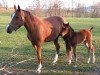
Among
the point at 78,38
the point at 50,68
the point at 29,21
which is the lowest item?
the point at 50,68

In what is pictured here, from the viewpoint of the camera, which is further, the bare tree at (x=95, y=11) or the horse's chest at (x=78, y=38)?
the bare tree at (x=95, y=11)

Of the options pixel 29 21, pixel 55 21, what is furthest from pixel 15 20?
pixel 55 21

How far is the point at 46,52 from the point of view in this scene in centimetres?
1298

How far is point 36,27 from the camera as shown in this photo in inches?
380

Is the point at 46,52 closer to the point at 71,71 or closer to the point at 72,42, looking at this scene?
the point at 72,42

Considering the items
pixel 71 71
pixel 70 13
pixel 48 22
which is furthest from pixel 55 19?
pixel 70 13

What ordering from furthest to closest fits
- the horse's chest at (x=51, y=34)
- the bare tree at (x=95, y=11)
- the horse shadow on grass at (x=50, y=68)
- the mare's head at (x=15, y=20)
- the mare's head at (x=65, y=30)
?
the bare tree at (x=95, y=11) → the mare's head at (x=65, y=30) → the horse's chest at (x=51, y=34) → the horse shadow on grass at (x=50, y=68) → the mare's head at (x=15, y=20)

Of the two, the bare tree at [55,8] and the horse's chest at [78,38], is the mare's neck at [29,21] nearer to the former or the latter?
the horse's chest at [78,38]

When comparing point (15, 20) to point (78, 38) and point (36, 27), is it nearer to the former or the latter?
point (36, 27)

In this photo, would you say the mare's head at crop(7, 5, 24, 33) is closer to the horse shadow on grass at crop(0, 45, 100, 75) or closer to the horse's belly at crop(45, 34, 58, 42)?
the horse shadow on grass at crop(0, 45, 100, 75)

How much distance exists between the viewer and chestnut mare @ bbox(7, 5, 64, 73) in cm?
913

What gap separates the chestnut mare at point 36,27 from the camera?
9133 mm

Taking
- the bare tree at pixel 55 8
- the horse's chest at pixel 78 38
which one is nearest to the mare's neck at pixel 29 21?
the horse's chest at pixel 78 38

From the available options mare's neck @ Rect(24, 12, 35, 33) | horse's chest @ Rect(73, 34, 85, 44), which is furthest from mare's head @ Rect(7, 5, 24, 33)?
horse's chest @ Rect(73, 34, 85, 44)
